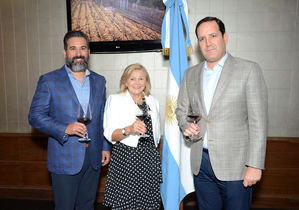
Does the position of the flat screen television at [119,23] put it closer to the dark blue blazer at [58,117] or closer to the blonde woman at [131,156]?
the blonde woman at [131,156]

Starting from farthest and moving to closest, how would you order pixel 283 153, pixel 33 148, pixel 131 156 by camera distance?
pixel 33 148 → pixel 283 153 → pixel 131 156

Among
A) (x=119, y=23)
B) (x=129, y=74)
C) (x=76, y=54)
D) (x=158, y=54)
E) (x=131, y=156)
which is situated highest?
(x=119, y=23)

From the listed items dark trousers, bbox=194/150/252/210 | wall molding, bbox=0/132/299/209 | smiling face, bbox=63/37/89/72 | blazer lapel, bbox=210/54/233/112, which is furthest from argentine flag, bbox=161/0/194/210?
wall molding, bbox=0/132/299/209

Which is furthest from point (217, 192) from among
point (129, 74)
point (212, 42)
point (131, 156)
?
point (129, 74)

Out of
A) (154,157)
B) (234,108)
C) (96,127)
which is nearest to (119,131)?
(96,127)

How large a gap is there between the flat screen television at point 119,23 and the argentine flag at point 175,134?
0.79 meters

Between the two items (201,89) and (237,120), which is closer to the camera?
(237,120)

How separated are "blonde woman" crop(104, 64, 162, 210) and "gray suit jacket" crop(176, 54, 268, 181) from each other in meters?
0.61

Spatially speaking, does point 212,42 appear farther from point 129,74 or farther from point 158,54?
point 158,54

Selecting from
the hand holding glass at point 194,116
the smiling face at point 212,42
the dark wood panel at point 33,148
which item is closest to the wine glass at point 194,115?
the hand holding glass at point 194,116

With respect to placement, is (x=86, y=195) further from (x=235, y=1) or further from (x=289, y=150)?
(x=235, y=1)

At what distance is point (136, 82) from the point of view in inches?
81.2

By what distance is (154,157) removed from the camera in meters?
2.04

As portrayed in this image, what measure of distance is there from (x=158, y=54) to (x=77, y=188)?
2.10 meters
